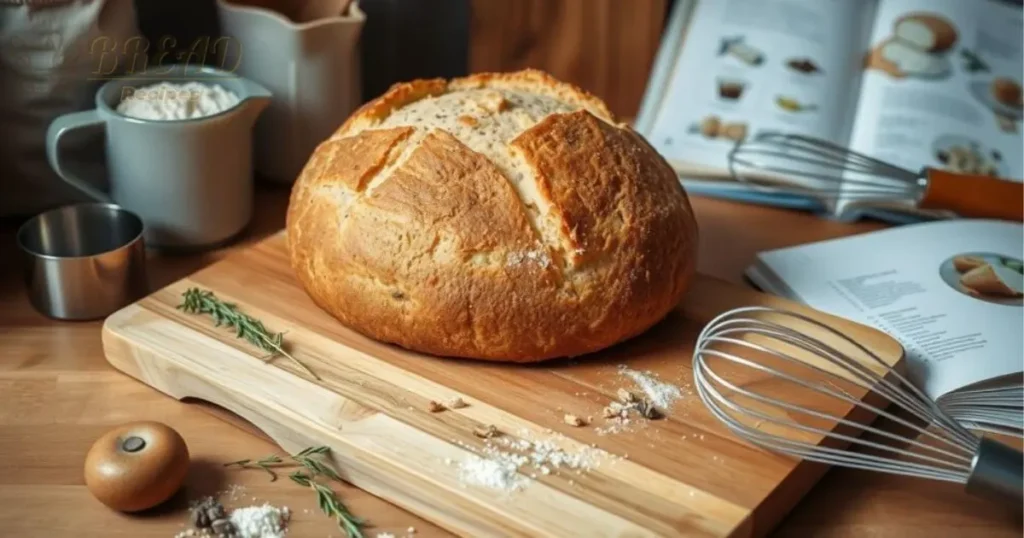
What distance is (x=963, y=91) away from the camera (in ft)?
4.24

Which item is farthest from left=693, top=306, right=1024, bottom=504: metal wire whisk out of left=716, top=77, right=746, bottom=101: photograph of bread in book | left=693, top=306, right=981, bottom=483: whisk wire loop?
left=716, top=77, right=746, bottom=101: photograph of bread in book

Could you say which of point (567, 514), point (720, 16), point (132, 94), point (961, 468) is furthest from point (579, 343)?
point (720, 16)

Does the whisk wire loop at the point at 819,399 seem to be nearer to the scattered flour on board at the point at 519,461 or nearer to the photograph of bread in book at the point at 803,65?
the scattered flour on board at the point at 519,461

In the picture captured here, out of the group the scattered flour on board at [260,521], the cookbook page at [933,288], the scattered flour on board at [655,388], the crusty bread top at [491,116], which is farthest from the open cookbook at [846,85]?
the scattered flour on board at [260,521]

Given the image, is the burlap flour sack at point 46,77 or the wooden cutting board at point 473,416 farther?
the burlap flour sack at point 46,77

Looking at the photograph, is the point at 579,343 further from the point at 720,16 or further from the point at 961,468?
the point at 720,16

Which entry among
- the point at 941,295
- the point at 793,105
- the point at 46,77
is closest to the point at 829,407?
the point at 941,295

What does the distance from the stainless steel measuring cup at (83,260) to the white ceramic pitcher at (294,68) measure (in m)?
0.23

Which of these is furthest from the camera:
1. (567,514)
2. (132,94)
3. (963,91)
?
(963,91)

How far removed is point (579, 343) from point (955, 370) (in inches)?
13.0

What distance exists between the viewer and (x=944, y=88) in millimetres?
1287

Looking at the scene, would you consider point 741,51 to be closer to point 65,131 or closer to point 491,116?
point 491,116

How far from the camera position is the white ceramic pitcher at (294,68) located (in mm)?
1104

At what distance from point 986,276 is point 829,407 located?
30 centimetres
